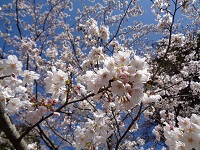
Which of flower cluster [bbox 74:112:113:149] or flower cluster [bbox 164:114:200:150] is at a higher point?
flower cluster [bbox 74:112:113:149]

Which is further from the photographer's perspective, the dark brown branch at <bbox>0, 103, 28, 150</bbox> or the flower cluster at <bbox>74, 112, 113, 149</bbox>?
the flower cluster at <bbox>74, 112, 113, 149</bbox>

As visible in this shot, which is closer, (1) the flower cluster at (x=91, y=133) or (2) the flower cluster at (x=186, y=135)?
(2) the flower cluster at (x=186, y=135)

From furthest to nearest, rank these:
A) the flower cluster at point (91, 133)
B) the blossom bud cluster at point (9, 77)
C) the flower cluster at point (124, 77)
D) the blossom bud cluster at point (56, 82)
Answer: the flower cluster at point (91, 133) < the blossom bud cluster at point (56, 82) < the blossom bud cluster at point (9, 77) < the flower cluster at point (124, 77)

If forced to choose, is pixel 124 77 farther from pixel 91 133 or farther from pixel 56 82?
pixel 91 133

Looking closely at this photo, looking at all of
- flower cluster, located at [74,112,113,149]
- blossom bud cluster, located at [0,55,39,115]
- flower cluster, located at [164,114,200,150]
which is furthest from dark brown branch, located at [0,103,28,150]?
flower cluster, located at [164,114,200,150]

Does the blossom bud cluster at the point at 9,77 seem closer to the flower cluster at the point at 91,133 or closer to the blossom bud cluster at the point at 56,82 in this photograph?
the blossom bud cluster at the point at 56,82

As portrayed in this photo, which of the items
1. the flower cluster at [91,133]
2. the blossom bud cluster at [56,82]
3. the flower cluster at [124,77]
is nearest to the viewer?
the flower cluster at [124,77]

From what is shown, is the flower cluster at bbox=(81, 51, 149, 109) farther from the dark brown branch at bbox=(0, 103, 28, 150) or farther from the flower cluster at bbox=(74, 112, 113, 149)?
the flower cluster at bbox=(74, 112, 113, 149)

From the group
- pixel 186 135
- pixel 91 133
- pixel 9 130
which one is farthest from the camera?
pixel 91 133

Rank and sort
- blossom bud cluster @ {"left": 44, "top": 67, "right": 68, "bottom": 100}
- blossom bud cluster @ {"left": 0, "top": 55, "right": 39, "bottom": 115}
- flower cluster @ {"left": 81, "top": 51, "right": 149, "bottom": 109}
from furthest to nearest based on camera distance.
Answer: blossom bud cluster @ {"left": 44, "top": 67, "right": 68, "bottom": 100} < blossom bud cluster @ {"left": 0, "top": 55, "right": 39, "bottom": 115} < flower cluster @ {"left": 81, "top": 51, "right": 149, "bottom": 109}

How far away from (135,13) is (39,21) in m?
3.38

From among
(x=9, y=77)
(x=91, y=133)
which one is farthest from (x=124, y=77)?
(x=91, y=133)

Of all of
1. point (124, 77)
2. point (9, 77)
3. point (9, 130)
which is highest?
point (9, 77)

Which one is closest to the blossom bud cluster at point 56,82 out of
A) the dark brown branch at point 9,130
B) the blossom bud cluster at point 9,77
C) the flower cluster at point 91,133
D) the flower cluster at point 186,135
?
the blossom bud cluster at point 9,77
